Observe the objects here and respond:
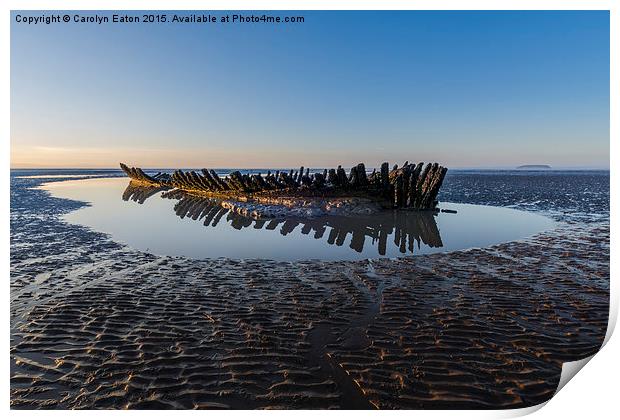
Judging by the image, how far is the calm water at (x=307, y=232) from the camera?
11500 mm

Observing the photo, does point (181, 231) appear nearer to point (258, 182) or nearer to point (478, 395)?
point (258, 182)

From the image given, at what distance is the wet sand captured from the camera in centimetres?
447

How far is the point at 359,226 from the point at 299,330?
31.8ft

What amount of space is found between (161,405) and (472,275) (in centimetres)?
712

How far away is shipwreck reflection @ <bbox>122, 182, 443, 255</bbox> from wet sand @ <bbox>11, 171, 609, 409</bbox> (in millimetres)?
2354

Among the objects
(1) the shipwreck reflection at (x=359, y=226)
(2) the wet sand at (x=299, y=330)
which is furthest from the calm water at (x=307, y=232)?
(2) the wet sand at (x=299, y=330)

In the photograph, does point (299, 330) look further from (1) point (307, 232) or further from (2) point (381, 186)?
(2) point (381, 186)

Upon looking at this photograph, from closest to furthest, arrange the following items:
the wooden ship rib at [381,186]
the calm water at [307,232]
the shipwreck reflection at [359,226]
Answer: the calm water at [307,232] → the shipwreck reflection at [359,226] → the wooden ship rib at [381,186]

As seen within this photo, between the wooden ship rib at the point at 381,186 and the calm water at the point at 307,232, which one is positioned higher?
the wooden ship rib at the point at 381,186

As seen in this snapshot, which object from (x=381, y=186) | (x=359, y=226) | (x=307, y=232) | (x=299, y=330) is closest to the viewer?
(x=299, y=330)

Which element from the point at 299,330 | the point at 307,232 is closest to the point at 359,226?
the point at 307,232

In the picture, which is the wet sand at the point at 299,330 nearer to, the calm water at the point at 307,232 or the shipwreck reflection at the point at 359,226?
the calm water at the point at 307,232

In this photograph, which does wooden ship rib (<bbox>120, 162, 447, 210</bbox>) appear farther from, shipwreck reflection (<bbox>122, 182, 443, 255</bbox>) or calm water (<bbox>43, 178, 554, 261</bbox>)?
calm water (<bbox>43, 178, 554, 261</bbox>)

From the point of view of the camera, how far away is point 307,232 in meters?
A: 14.1
